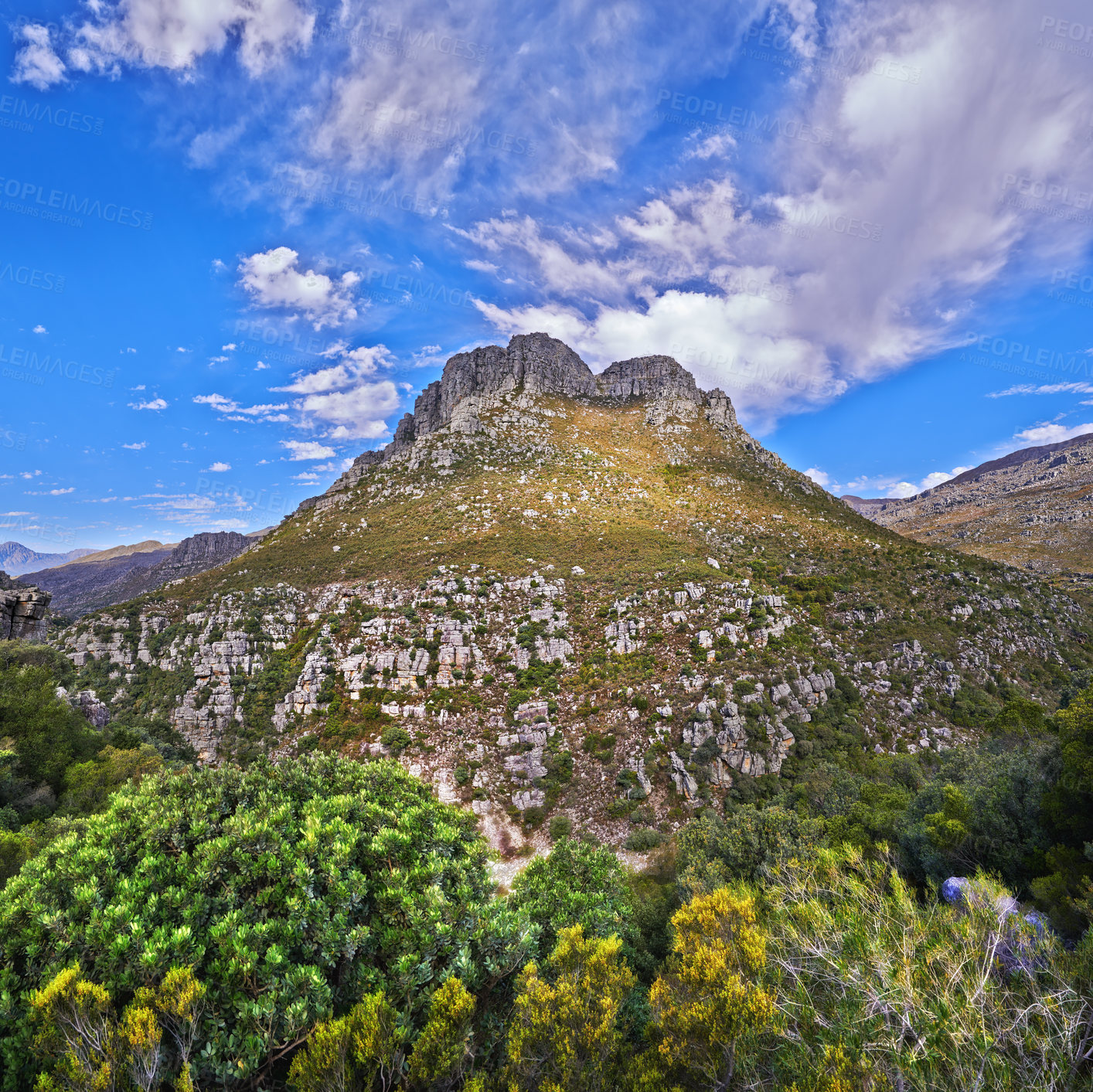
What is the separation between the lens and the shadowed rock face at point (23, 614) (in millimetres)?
30359

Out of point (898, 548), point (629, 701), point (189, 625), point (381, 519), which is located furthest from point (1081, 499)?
point (189, 625)

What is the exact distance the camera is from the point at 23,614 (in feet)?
103

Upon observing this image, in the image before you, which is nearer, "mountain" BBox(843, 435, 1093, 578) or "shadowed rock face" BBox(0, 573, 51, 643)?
"shadowed rock face" BBox(0, 573, 51, 643)

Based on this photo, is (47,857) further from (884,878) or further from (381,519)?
(381,519)

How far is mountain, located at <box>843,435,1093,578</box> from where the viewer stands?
3637 inches

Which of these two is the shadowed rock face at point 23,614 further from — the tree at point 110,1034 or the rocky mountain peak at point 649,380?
the rocky mountain peak at point 649,380

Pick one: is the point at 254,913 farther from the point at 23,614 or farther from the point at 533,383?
the point at 533,383

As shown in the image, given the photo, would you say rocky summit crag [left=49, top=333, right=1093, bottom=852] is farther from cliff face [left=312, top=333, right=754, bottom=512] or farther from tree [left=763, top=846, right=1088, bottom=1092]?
cliff face [left=312, top=333, right=754, bottom=512]

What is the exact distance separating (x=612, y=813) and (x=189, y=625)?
43.2 meters

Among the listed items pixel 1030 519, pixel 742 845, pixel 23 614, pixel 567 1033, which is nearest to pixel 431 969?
pixel 567 1033

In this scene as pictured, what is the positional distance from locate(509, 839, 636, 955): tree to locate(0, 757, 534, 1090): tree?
3.10 metres

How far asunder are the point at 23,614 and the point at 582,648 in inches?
1729

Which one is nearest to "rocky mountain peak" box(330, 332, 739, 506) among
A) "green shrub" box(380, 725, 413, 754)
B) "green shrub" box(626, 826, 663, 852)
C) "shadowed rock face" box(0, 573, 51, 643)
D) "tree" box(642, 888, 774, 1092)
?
"shadowed rock face" box(0, 573, 51, 643)

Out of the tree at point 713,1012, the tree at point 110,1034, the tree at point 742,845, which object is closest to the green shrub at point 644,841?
the tree at point 742,845
